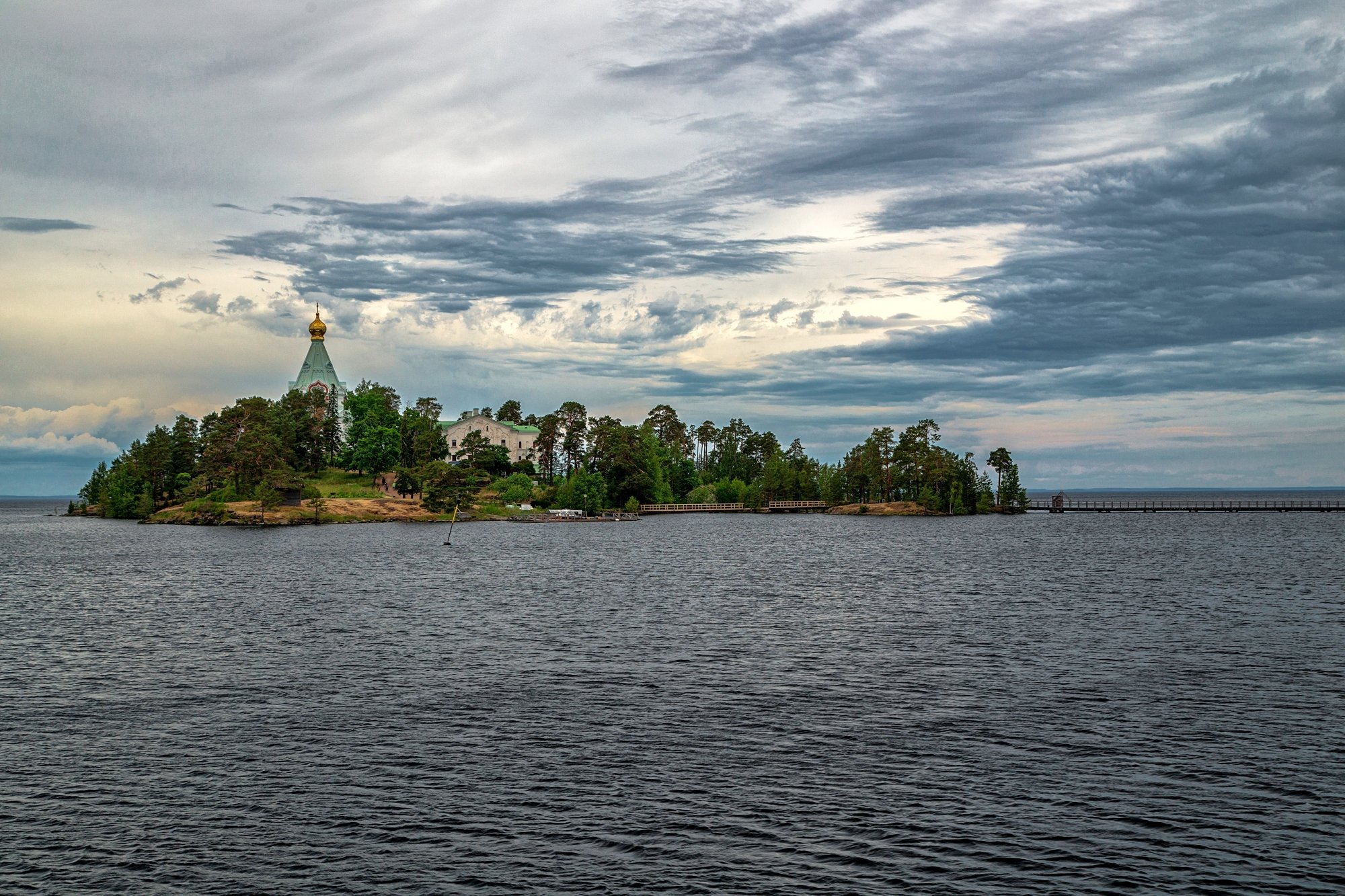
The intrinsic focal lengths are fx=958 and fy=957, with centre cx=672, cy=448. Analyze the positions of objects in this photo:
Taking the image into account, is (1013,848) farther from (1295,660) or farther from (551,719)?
(1295,660)

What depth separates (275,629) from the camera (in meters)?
62.6

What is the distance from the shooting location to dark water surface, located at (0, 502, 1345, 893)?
25656 mm

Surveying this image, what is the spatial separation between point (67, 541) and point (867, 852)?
163 metres

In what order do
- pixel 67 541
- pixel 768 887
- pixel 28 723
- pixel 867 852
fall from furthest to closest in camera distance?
pixel 67 541, pixel 28 723, pixel 867 852, pixel 768 887

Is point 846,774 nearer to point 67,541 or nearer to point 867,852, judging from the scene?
point 867,852

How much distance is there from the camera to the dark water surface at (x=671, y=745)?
25.7m

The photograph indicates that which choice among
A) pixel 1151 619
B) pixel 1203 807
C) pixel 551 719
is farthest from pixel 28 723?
pixel 1151 619

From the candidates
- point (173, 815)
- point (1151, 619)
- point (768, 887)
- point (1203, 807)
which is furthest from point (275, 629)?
point (1151, 619)

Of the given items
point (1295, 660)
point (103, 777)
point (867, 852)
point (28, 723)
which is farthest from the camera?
point (1295, 660)

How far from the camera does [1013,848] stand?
2659 centimetres

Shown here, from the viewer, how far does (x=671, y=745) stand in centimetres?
3566

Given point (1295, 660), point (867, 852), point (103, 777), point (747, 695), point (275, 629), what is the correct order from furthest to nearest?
point (275, 629) → point (1295, 660) → point (747, 695) → point (103, 777) → point (867, 852)

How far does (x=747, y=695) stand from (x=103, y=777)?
2525 centimetres

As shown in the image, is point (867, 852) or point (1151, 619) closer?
point (867, 852)
